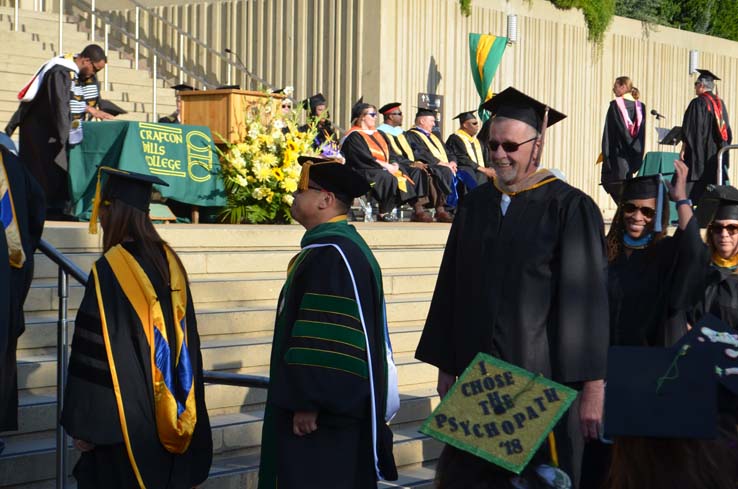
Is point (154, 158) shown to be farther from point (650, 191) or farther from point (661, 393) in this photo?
point (661, 393)

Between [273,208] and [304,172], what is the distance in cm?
577

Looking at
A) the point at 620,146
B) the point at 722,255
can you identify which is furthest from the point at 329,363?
the point at 620,146

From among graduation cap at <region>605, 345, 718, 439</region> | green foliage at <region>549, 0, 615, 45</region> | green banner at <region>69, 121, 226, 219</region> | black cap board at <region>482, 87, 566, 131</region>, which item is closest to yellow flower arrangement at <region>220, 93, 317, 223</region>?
green banner at <region>69, 121, 226, 219</region>

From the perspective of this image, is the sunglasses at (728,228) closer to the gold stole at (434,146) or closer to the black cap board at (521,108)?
the black cap board at (521,108)

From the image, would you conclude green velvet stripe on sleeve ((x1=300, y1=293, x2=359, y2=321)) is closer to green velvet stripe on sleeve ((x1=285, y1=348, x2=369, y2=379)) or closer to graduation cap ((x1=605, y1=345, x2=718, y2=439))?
green velvet stripe on sleeve ((x1=285, y1=348, x2=369, y2=379))

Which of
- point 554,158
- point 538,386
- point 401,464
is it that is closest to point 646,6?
point 554,158

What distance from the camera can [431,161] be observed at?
14195 mm

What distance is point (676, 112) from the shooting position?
23531 mm

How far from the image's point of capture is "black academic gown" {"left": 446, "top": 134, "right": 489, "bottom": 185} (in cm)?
1470

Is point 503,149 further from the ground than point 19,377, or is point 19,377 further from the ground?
point 503,149

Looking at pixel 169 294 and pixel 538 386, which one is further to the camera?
pixel 169 294

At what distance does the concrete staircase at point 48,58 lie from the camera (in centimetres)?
1516

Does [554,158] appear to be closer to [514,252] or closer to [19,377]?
[19,377]

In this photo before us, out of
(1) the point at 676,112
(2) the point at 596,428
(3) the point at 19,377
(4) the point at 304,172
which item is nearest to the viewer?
(2) the point at 596,428
